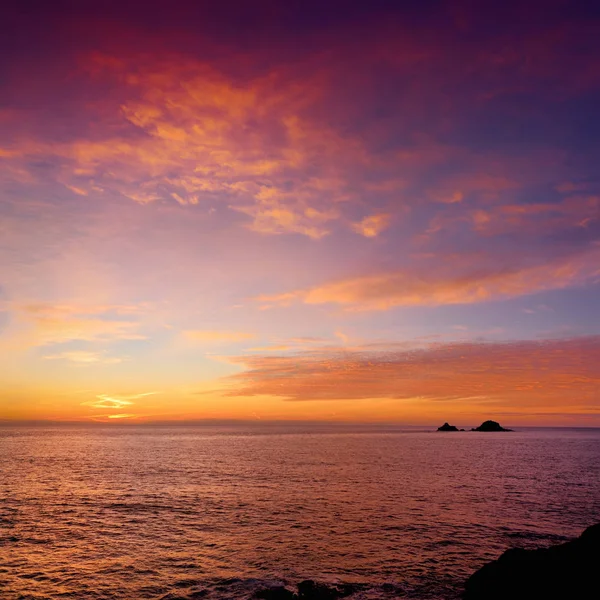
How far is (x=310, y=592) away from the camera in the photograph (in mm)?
24375

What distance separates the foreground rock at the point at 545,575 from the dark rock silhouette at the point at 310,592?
6827 millimetres

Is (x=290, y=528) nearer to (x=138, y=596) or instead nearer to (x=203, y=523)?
(x=203, y=523)

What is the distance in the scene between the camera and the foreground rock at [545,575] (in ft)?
69.9

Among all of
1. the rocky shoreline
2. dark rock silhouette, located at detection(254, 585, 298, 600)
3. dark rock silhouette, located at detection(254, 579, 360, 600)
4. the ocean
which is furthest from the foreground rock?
dark rock silhouette, located at detection(254, 585, 298, 600)

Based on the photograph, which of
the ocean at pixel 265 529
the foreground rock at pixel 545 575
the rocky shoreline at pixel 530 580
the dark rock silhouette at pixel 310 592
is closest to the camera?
the foreground rock at pixel 545 575

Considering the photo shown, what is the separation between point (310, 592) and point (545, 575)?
41.4ft

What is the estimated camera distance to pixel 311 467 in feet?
295

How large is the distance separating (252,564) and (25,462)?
319 ft

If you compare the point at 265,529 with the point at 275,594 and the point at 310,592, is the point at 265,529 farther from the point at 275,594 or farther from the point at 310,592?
the point at 310,592

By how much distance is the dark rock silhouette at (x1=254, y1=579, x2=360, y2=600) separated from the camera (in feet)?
78.5

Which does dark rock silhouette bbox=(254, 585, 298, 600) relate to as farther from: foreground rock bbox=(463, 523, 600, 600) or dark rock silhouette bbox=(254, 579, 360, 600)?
foreground rock bbox=(463, 523, 600, 600)

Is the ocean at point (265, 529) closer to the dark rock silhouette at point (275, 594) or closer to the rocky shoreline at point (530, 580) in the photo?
the dark rock silhouette at point (275, 594)

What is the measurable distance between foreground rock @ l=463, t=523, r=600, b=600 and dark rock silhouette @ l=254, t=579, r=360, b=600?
22.4ft

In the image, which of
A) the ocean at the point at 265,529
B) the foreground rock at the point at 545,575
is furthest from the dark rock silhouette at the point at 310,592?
the foreground rock at the point at 545,575
